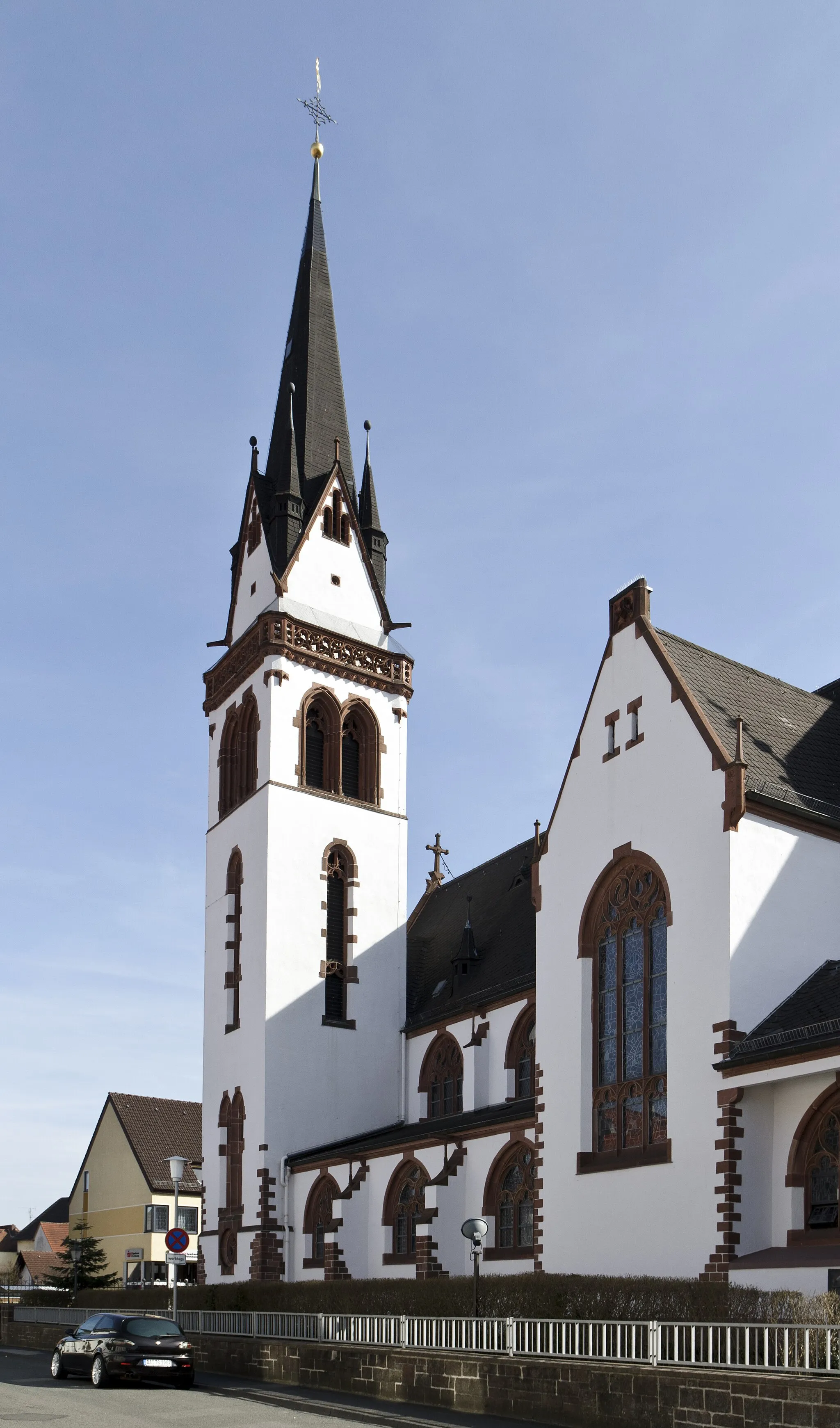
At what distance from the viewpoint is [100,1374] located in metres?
22.2

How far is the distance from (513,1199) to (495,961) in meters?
8.61

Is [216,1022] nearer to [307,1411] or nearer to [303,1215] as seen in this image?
[303,1215]

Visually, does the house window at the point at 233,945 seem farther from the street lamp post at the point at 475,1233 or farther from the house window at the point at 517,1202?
the street lamp post at the point at 475,1233

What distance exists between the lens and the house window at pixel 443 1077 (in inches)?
1547

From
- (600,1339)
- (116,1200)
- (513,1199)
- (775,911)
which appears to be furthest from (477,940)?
(116,1200)

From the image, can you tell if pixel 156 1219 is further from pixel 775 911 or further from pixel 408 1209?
pixel 775 911

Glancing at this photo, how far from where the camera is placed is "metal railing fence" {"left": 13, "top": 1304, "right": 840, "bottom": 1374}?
14000mm

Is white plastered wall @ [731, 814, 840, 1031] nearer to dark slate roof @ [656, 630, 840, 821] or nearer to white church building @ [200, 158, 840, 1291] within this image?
white church building @ [200, 158, 840, 1291]

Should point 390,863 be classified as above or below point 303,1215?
above

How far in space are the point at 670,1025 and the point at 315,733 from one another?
67.8ft

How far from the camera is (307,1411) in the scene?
58.1 ft

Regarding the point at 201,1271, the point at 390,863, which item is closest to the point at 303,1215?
the point at 201,1271

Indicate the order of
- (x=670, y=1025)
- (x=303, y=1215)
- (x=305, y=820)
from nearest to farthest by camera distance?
(x=670, y=1025), (x=303, y=1215), (x=305, y=820)

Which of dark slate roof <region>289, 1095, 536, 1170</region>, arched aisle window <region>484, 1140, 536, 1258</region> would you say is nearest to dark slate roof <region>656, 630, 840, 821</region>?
dark slate roof <region>289, 1095, 536, 1170</region>
